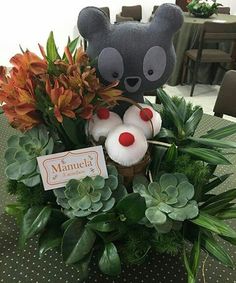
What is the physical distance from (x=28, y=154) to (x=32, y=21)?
3543 millimetres

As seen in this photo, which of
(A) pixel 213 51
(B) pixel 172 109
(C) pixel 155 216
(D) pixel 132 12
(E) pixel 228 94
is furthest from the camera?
(D) pixel 132 12

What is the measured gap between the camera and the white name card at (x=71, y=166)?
0.52 metres

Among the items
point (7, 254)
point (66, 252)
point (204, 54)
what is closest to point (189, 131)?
point (66, 252)

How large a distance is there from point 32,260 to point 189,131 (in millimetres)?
433

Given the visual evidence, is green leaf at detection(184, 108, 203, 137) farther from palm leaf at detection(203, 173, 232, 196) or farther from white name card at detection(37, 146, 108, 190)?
white name card at detection(37, 146, 108, 190)

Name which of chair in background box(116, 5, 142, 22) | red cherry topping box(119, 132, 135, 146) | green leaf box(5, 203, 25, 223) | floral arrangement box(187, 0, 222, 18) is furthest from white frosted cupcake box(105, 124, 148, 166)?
chair in background box(116, 5, 142, 22)

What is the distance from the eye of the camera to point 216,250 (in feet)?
1.65

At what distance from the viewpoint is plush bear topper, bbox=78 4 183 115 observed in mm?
560

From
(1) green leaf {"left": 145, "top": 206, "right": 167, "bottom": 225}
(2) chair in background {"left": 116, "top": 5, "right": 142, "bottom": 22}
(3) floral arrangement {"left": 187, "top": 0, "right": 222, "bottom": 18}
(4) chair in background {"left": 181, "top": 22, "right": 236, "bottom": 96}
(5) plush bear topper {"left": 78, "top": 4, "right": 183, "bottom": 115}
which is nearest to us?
(1) green leaf {"left": 145, "top": 206, "right": 167, "bottom": 225}

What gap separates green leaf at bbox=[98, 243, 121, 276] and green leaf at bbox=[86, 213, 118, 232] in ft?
0.13

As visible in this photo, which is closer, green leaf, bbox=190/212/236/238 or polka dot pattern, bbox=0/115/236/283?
green leaf, bbox=190/212/236/238

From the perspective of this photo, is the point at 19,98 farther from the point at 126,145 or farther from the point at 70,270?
the point at 70,270

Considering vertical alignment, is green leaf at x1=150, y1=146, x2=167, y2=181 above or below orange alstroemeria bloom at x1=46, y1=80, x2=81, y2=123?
below

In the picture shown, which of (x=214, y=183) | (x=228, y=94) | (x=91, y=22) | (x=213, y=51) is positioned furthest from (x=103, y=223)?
(x=213, y=51)
